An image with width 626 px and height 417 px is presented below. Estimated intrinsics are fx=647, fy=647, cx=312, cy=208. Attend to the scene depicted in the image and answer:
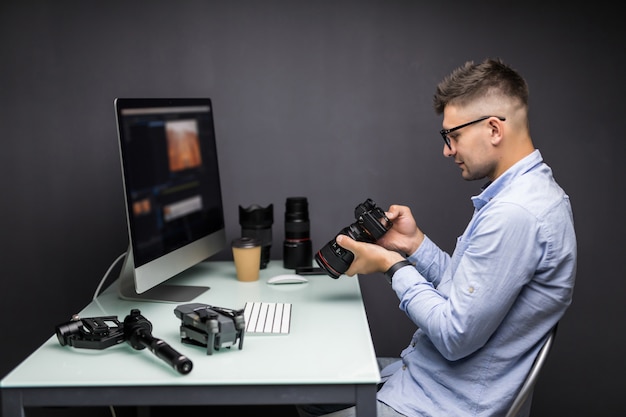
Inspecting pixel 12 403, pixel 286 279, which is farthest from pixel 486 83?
pixel 12 403

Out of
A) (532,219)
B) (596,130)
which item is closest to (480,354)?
(532,219)

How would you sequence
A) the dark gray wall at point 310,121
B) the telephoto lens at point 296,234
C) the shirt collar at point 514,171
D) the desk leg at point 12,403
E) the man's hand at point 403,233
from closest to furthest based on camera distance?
the desk leg at point 12,403 < the shirt collar at point 514,171 < the man's hand at point 403,233 < the telephoto lens at point 296,234 < the dark gray wall at point 310,121

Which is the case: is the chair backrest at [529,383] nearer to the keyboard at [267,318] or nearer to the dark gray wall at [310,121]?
the keyboard at [267,318]

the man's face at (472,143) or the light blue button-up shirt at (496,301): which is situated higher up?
the man's face at (472,143)

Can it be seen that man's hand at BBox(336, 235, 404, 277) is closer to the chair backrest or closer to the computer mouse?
the computer mouse

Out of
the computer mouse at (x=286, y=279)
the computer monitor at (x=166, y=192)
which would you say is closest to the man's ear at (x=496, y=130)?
the computer mouse at (x=286, y=279)

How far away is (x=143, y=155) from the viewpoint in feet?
5.92

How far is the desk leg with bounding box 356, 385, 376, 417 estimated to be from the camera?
1378mm

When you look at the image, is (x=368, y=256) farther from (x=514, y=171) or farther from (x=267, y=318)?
(x=514, y=171)

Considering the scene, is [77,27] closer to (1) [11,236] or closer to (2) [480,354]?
(1) [11,236]

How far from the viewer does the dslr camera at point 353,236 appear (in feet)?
6.12

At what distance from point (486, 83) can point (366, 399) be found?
32.9 inches

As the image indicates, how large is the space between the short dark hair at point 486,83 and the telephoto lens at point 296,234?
801 millimetres

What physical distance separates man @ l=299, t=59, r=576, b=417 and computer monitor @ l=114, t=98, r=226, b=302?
0.60 metres
